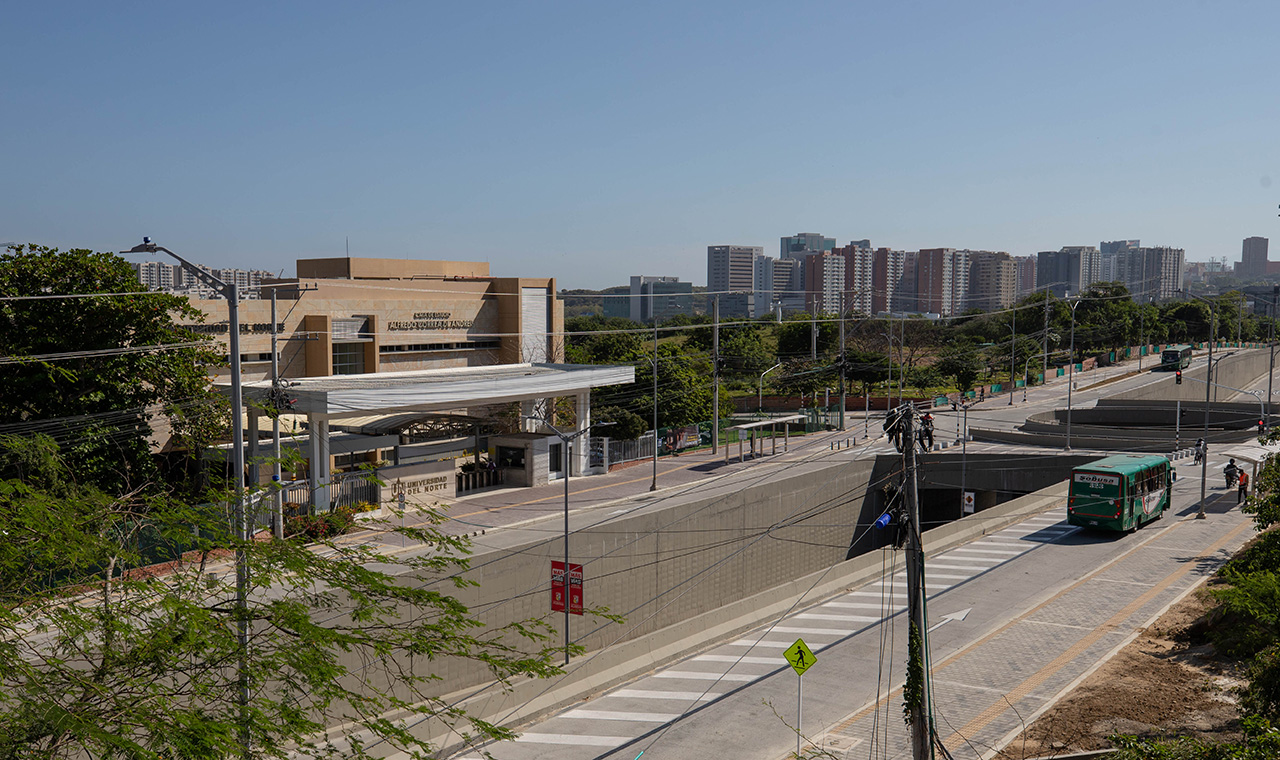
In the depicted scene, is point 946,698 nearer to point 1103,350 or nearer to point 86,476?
point 86,476

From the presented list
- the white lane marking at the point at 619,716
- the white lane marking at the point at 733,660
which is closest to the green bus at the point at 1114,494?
the white lane marking at the point at 733,660

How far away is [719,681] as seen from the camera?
2192 cm

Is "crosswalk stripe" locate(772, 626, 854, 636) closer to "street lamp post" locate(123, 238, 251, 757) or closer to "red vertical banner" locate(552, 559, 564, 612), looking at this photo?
"red vertical banner" locate(552, 559, 564, 612)

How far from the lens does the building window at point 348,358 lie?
154 feet

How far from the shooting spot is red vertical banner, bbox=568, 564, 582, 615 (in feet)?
82.5

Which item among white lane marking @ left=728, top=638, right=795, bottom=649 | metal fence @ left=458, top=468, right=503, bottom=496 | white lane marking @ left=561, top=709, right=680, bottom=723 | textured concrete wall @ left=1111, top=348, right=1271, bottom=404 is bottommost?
white lane marking @ left=728, top=638, right=795, bottom=649

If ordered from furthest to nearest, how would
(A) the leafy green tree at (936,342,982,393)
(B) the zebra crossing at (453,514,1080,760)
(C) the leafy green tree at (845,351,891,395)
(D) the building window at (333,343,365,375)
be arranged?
(A) the leafy green tree at (936,342,982,393), (C) the leafy green tree at (845,351,891,395), (D) the building window at (333,343,365,375), (B) the zebra crossing at (453,514,1080,760)

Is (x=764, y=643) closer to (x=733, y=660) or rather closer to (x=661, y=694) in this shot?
(x=733, y=660)

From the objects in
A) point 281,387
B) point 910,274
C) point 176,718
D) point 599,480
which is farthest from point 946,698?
point 910,274

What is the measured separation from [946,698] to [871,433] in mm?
41879

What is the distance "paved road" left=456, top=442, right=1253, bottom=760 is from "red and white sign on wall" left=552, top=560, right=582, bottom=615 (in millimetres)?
3421

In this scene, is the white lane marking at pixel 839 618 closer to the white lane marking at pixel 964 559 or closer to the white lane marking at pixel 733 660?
the white lane marking at pixel 733 660

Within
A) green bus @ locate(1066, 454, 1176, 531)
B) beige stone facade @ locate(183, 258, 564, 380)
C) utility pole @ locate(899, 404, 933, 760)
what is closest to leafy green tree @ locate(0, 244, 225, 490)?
beige stone facade @ locate(183, 258, 564, 380)

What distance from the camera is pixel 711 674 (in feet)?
73.9
